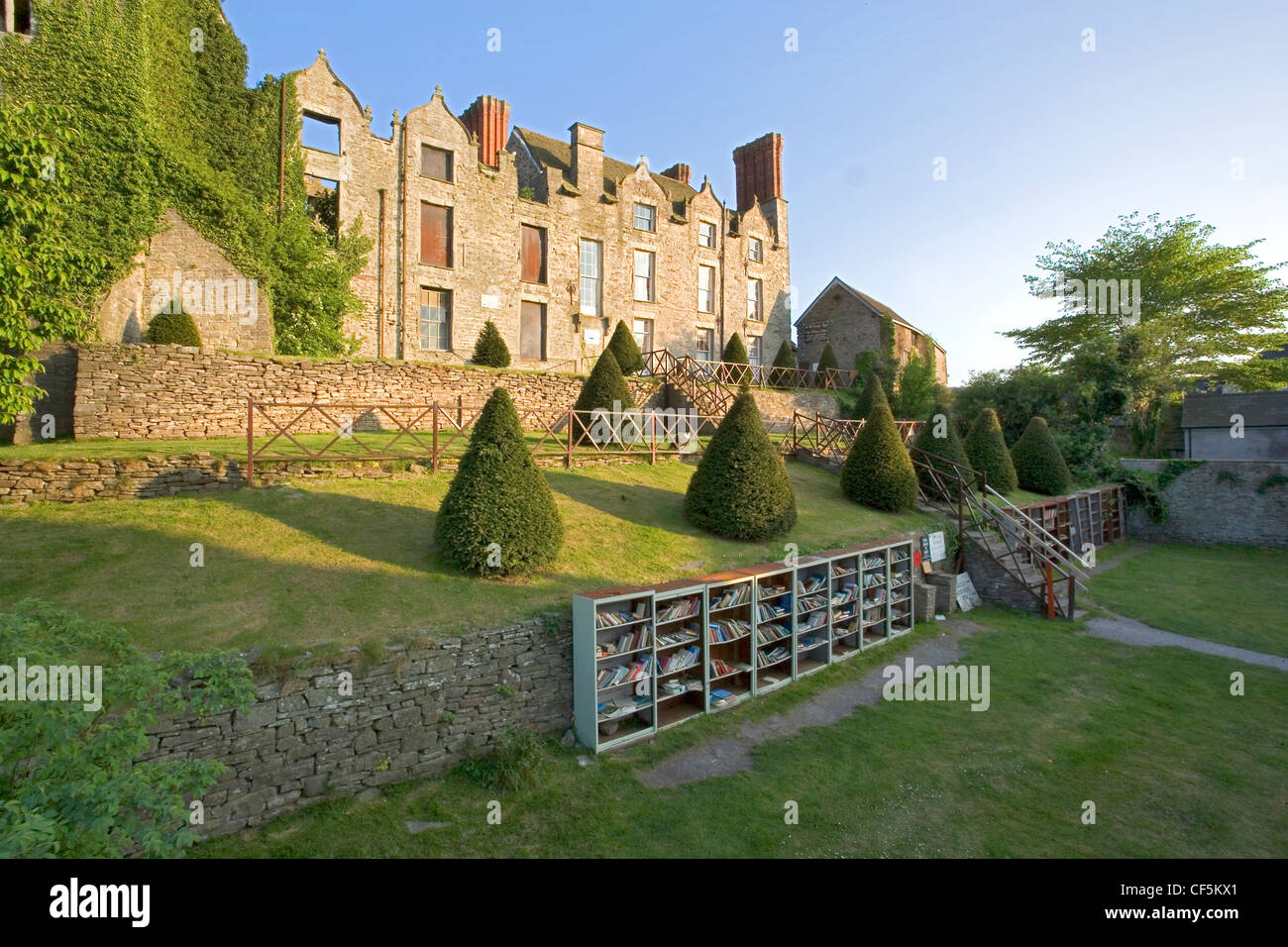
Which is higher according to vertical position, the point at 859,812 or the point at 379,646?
the point at 379,646

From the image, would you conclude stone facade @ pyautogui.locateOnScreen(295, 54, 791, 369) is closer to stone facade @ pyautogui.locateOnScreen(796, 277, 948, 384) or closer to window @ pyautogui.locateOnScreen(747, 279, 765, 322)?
window @ pyautogui.locateOnScreen(747, 279, 765, 322)

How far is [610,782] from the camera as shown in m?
7.15

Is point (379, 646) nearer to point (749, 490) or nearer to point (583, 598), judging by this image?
point (583, 598)

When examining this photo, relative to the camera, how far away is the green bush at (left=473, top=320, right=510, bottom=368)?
2394 cm

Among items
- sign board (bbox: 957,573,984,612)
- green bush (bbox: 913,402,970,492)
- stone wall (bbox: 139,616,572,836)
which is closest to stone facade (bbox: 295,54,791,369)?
green bush (bbox: 913,402,970,492)

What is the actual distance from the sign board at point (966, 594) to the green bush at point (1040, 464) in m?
9.82

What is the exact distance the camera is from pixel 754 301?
34.2 meters

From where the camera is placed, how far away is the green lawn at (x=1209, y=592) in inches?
521

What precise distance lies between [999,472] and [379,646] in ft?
67.9

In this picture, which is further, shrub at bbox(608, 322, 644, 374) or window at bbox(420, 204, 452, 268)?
shrub at bbox(608, 322, 644, 374)

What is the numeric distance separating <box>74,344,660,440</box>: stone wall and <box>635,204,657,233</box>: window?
567 inches

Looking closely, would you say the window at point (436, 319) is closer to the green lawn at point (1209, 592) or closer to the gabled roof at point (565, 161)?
the gabled roof at point (565, 161)

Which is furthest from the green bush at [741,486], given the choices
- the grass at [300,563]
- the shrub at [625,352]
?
the shrub at [625,352]
